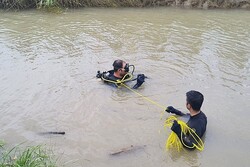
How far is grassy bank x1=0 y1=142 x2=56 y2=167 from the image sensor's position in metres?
4.05

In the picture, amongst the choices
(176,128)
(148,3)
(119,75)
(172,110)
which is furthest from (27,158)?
(148,3)

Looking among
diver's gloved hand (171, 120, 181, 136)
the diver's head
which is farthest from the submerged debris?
the diver's head

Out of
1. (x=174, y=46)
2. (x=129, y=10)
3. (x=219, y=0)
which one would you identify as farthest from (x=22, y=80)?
(x=219, y=0)

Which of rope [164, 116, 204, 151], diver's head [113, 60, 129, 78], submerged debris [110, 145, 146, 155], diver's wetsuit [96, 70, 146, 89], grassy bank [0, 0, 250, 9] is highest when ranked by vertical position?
grassy bank [0, 0, 250, 9]

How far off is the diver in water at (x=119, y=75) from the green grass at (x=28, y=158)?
2583mm

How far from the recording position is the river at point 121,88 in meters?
5.19

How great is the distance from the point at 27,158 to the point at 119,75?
3.50 m

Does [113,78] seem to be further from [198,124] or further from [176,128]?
[176,128]

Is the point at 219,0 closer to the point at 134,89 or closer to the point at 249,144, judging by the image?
the point at 134,89

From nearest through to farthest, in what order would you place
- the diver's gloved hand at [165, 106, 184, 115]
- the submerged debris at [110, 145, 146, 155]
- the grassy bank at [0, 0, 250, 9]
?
the submerged debris at [110, 145, 146, 155], the diver's gloved hand at [165, 106, 184, 115], the grassy bank at [0, 0, 250, 9]

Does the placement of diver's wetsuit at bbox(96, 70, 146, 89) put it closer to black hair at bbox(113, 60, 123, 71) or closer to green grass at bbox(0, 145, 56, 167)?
black hair at bbox(113, 60, 123, 71)

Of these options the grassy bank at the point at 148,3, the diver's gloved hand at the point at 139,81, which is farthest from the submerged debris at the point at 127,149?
the grassy bank at the point at 148,3

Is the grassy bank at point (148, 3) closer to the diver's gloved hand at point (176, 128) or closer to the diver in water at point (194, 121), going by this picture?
the diver in water at point (194, 121)

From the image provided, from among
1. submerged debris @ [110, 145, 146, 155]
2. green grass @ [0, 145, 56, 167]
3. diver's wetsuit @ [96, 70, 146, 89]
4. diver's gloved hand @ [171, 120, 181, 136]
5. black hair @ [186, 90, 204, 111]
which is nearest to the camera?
green grass @ [0, 145, 56, 167]
